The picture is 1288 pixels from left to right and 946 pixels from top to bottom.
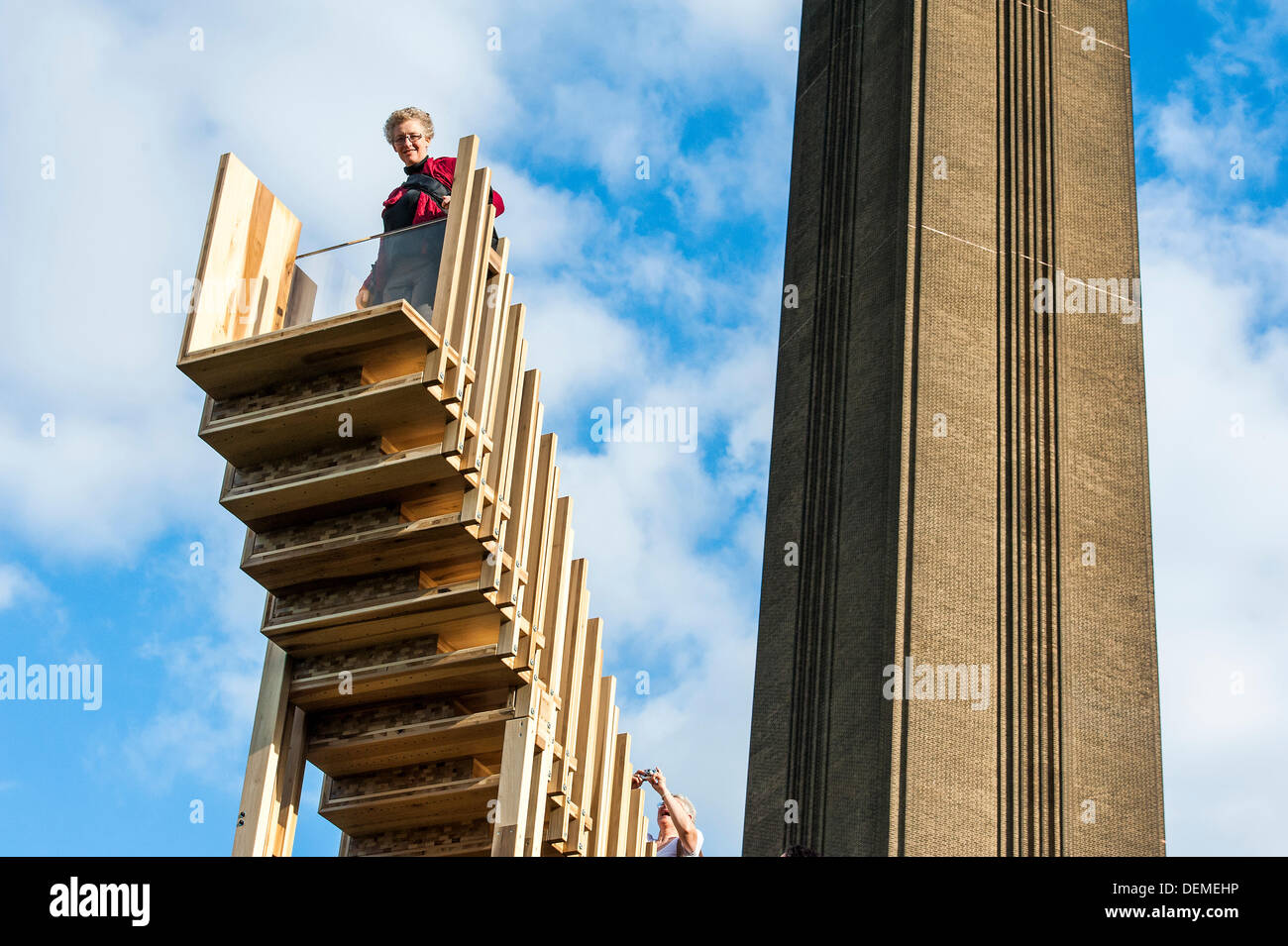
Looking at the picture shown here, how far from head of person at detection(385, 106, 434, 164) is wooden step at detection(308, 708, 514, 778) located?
13.5ft

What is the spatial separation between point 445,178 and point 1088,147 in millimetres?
9333

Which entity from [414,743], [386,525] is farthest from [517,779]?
[386,525]

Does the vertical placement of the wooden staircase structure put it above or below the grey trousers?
below

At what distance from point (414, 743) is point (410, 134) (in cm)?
448

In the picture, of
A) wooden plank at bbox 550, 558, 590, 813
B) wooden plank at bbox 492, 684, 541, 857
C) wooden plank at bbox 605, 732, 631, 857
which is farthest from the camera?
wooden plank at bbox 605, 732, 631, 857

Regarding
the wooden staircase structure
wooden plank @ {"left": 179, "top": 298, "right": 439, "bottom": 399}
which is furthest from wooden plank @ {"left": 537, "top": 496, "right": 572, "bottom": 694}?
wooden plank @ {"left": 179, "top": 298, "right": 439, "bottom": 399}

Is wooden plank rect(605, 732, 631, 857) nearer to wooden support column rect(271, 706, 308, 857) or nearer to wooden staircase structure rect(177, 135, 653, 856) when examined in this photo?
wooden staircase structure rect(177, 135, 653, 856)

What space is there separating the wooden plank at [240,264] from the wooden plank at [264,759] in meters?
2.42

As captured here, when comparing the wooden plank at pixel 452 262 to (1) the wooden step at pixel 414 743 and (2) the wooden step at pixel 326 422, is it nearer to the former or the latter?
(2) the wooden step at pixel 326 422

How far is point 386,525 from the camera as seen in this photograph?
41.1 feet

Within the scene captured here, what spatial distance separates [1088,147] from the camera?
1966 cm

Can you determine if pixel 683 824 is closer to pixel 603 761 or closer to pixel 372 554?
pixel 372 554

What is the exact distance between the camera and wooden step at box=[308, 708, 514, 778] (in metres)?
13.0

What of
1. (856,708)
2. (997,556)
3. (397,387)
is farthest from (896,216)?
(397,387)
